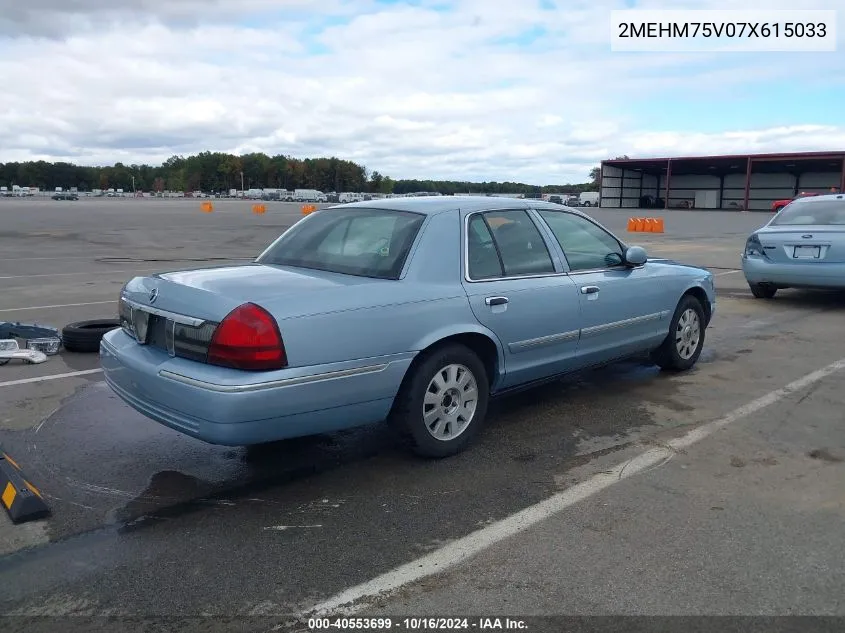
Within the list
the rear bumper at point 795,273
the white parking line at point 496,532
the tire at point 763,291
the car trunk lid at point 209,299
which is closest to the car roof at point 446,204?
the car trunk lid at point 209,299

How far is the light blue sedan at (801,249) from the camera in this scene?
9.68 meters

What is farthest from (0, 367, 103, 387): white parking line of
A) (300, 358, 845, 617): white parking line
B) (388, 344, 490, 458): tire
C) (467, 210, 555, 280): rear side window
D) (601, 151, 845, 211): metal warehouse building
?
(601, 151, 845, 211): metal warehouse building

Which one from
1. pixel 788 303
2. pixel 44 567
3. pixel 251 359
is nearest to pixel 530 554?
pixel 251 359

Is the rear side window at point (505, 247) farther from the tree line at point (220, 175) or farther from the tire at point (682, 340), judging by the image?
the tree line at point (220, 175)

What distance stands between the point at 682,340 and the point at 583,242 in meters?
1.60

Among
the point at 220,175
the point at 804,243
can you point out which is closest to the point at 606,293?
the point at 804,243

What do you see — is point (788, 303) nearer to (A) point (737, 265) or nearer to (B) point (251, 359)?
(A) point (737, 265)

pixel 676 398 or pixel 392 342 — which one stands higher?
pixel 392 342

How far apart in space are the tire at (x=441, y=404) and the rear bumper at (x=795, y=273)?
7.08 meters

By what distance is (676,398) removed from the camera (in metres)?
5.77

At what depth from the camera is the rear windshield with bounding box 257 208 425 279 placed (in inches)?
175

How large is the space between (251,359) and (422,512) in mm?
1157

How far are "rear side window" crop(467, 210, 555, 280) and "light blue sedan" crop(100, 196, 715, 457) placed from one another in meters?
0.01

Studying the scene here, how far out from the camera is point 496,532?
3.52 metres
